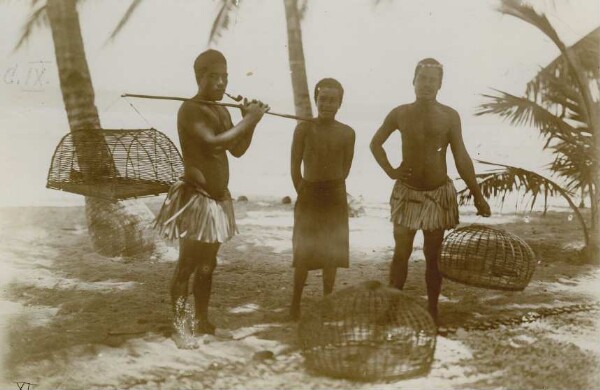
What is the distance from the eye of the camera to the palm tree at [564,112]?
607cm

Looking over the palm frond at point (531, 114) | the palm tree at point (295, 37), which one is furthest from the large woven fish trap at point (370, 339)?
the palm tree at point (295, 37)

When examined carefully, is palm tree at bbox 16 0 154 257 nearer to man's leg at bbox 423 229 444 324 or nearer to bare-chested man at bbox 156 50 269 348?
bare-chested man at bbox 156 50 269 348

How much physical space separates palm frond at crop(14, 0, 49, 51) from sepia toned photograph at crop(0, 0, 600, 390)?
0.04m

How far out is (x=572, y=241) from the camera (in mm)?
7551

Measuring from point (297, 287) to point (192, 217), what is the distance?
1.06m

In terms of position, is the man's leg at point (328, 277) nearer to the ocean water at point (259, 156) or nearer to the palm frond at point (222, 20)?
the ocean water at point (259, 156)

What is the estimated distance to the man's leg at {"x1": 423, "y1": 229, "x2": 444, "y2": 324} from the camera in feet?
15.0

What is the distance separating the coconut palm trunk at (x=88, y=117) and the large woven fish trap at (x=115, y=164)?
85 cm

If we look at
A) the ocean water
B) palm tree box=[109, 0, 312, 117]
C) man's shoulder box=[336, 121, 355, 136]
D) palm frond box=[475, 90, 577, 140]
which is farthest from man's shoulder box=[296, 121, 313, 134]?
palm tree box=[109, 0, 312, 117]

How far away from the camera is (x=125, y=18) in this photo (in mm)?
6504

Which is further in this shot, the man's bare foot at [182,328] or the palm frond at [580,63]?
the palm frond at [580,63]

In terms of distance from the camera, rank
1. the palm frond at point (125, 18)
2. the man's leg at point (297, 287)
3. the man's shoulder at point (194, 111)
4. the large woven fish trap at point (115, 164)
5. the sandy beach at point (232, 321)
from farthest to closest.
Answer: the palm frond at point (125, 18), the large woven fish trap at point (115, 164), the man's leg at point (297, 287), the man's shoulder at point (194, 111), the sandy beach at point (232, 321)

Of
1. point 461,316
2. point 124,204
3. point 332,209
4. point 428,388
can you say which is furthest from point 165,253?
point 428,388

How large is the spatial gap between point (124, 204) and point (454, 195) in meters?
3.60
